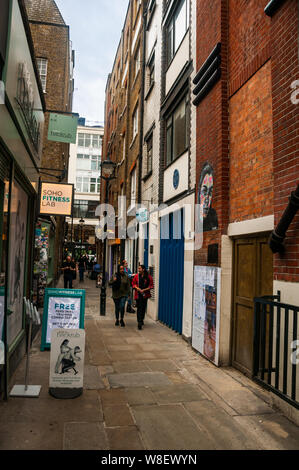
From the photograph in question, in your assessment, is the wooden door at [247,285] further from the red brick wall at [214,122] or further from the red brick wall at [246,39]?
the red brick wall at [246,39]

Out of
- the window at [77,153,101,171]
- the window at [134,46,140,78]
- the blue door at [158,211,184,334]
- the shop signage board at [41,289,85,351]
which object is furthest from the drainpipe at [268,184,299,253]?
the window at [77,153,101,171]

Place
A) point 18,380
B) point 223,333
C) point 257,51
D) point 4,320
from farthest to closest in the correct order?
point 223,333 < point 257,51 < point 18,380 < point 4,320

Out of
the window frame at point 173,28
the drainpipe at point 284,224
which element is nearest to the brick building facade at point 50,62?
the window frame at point 173,28

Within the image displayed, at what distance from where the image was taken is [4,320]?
5070mm

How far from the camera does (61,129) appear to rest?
11.6m

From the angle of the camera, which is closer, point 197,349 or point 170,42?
point 197,349

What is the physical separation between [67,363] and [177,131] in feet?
26.8

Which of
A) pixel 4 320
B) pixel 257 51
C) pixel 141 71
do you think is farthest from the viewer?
pixel 141 71

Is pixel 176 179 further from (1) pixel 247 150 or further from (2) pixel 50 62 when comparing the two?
(2) pixel 50 62

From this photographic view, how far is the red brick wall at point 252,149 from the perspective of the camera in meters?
5.80

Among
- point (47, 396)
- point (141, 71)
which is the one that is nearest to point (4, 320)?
point (47, 396)
